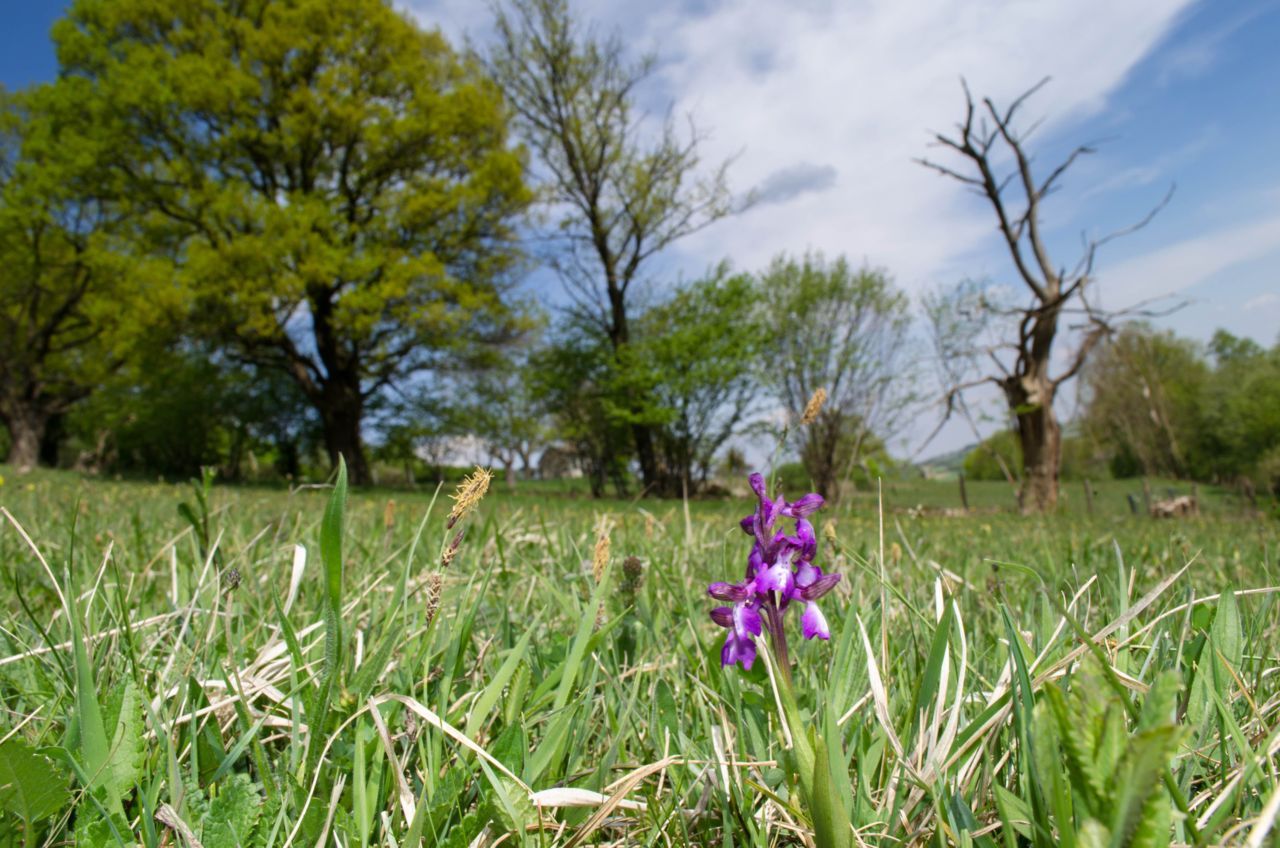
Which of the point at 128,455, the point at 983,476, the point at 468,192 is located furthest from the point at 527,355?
the point at 983,476

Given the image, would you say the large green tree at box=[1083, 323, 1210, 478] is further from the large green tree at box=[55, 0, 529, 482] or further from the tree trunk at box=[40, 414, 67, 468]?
the tree trunk at box=[40, 414, 67, 468]

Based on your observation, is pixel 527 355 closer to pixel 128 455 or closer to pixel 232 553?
pixel 128 455

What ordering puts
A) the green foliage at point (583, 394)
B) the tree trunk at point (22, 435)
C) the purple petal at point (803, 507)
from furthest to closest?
the tree trunk at point (22, 435) < the green foliage at point (583, 394) < the purple petal at point (803, 507)

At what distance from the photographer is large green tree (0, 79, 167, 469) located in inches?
796

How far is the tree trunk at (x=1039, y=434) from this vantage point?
44.1ft

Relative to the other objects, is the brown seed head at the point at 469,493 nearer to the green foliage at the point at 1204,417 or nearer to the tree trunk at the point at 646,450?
the tree trunk at the point at 646,450

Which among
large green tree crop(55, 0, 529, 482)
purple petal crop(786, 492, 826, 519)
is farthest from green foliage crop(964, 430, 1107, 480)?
purple petal crop(786, 492, 826, 519)

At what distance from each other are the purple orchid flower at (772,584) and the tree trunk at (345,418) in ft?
80.3

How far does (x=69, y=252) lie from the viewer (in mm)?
26219

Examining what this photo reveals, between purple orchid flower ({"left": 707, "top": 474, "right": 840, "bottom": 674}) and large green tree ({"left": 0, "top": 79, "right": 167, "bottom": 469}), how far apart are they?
2187 cm

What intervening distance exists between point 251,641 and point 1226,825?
163 centimetres

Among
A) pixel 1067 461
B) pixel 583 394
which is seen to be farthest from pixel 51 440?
pixel 1067 461

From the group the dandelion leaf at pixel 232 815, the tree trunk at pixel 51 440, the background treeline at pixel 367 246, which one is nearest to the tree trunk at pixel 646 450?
the background treeline at pixel 367 246

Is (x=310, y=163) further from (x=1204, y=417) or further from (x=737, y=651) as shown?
(x=1204, y=417)
